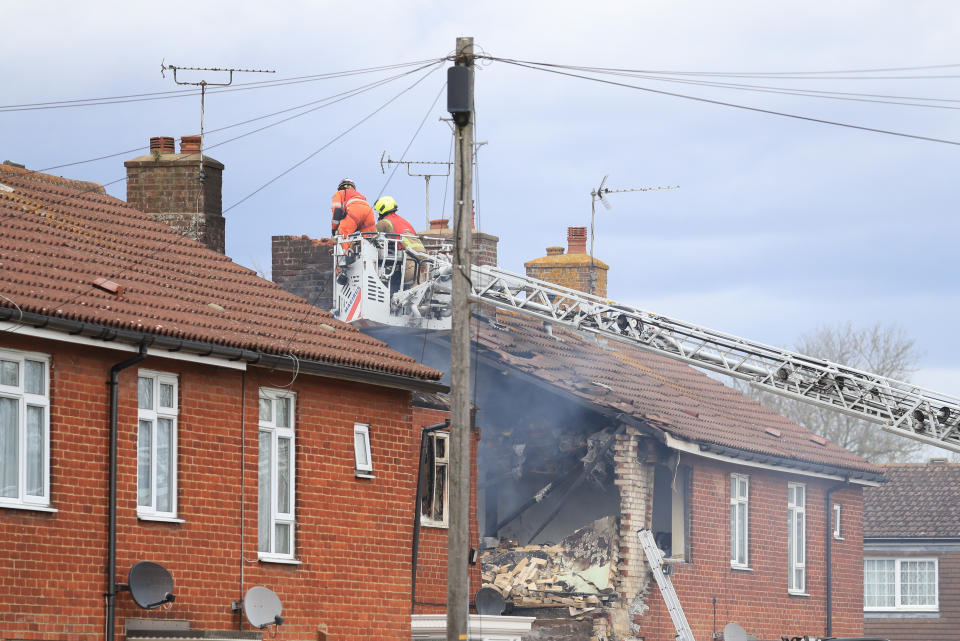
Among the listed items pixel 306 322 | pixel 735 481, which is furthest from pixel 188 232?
pixel 735 481

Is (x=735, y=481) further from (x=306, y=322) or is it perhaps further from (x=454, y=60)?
(x=454, y=60)

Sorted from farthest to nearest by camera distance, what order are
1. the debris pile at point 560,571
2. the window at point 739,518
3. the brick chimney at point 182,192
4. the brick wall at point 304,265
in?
1. the window at point 739,518
2. the brick wall at point 304,265
3. the debris pile at point 560,571
4. the brick chimney at point 182,192

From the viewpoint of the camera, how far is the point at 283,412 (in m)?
21.1

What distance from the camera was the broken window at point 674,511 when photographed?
32.1m

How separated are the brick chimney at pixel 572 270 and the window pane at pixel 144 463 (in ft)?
63.3

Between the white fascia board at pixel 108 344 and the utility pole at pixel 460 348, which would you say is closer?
the white fascia board at pixel 108 344

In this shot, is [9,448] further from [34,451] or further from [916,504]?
[916,504]

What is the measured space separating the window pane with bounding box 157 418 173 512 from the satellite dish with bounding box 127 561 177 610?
1.01 meters

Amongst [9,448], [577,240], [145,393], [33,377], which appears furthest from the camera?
[577,240]

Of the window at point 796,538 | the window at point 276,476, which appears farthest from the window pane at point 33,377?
the window at point 796,538

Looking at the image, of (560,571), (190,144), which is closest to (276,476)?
(190,144)

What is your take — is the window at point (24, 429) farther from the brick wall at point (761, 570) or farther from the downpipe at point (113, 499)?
the brick wall at point (761, 570)

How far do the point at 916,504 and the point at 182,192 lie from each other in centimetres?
2515

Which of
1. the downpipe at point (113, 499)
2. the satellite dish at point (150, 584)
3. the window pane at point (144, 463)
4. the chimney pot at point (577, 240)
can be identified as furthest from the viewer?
the chimney pot at point (577, 240)
